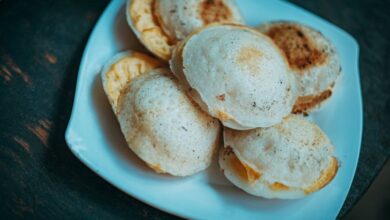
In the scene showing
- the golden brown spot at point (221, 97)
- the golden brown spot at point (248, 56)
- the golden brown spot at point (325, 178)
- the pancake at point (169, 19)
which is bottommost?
the golden brown spot at point (325, 178)

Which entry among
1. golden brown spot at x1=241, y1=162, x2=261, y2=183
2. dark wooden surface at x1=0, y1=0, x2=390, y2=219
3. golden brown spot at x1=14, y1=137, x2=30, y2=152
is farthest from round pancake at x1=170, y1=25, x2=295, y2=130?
golden brown spot at x1=14, y1=137, x2=30, y2=152

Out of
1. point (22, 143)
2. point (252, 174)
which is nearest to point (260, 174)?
point (252, 174)

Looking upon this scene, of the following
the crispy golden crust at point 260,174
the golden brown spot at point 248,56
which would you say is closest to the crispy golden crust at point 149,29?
the golden brown spot at point 248,56

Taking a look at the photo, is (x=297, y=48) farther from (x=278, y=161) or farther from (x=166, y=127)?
(x=166, y=127)

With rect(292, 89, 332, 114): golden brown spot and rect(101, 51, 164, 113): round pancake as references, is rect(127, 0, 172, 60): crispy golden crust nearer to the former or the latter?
rect(101, 51, 164, 113): round pancake

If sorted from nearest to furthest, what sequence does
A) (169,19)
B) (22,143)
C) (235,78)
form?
1. (235,78)
2. (22,143)
3. (169,19)

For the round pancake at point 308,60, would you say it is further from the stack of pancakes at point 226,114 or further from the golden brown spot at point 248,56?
the golden brown spot at point 248,56
